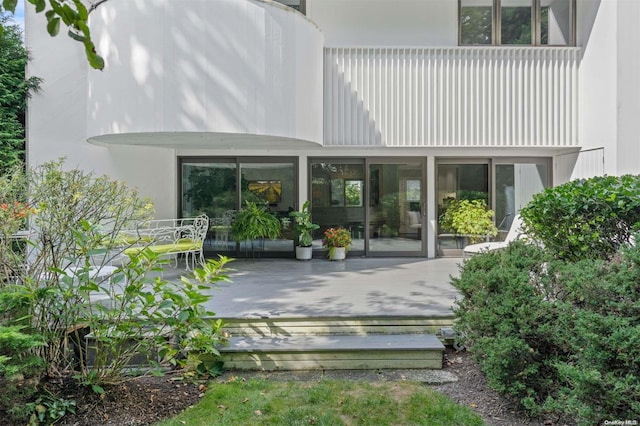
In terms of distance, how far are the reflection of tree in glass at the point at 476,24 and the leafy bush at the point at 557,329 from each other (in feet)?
22.2

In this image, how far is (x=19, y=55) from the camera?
26.8 ft

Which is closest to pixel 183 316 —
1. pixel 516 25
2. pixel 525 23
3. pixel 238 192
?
pixel 238 192

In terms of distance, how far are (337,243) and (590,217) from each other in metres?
5.79

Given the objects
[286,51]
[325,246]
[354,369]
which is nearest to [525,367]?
[354,369]

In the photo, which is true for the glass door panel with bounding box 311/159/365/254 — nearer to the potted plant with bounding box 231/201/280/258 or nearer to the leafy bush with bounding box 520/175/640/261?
the potted plant with bounding box 231/201/280/258

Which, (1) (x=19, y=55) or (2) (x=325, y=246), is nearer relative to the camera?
(1) (x=19, y=55)

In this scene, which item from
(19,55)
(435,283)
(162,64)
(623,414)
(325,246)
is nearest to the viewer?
(623,414)

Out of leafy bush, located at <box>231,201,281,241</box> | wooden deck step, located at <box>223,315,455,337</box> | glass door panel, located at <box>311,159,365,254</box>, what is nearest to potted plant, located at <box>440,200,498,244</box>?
glass door panel, located at <box>311,159,365,254</box>

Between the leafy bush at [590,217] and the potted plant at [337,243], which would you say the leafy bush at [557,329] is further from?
the potted plant at [337,243]

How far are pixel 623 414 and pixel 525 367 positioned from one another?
2.49ft

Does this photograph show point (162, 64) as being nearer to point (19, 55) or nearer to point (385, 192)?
point (19, 55)

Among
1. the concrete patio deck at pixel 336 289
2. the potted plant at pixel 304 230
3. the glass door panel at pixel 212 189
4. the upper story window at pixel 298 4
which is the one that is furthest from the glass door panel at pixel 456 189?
the glass door panel at pixel 212 189

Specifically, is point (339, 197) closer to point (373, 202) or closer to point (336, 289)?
point (373, 202)

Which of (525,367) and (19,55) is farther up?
(19,55)
